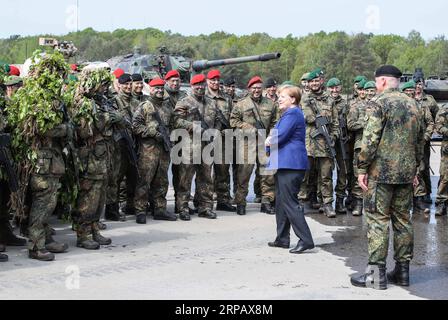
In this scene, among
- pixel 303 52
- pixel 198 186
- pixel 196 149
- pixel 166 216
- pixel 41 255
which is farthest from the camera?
pixel 303 52

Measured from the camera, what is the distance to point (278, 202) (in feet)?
26.9

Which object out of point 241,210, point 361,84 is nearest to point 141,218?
point 241,210

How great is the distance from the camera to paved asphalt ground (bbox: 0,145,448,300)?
6.28 m

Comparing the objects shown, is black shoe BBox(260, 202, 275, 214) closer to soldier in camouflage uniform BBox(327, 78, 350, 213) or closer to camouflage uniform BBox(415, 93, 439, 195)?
soldier in camouflage uniform BBox(327, 78, 350, 213)

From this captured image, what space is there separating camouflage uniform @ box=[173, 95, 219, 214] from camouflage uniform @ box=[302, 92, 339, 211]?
4.79ft

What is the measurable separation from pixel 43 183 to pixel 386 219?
357 centimetres

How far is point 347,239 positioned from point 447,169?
276 cm

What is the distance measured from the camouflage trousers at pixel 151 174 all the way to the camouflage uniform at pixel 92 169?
5.28 ft

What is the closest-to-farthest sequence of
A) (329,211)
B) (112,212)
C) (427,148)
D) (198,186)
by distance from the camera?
(112,212) → (198,186) → (329,211) → (427,148)

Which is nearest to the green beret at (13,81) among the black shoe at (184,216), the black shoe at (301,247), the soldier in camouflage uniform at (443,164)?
the black shoe at (184,216)

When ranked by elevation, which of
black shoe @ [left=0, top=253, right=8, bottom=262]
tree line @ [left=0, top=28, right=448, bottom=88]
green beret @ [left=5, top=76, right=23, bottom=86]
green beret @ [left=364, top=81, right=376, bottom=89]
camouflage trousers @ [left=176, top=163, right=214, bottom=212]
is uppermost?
tree line @ [left=0, top=28, right=448, bottom=88]

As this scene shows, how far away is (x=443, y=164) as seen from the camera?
10.8 meters

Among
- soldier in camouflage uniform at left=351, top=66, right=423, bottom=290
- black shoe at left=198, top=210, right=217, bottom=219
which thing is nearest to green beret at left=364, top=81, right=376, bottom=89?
black shoe at left=198, top=210, right=217, bottom=219

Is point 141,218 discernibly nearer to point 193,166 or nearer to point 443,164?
point 193,166
